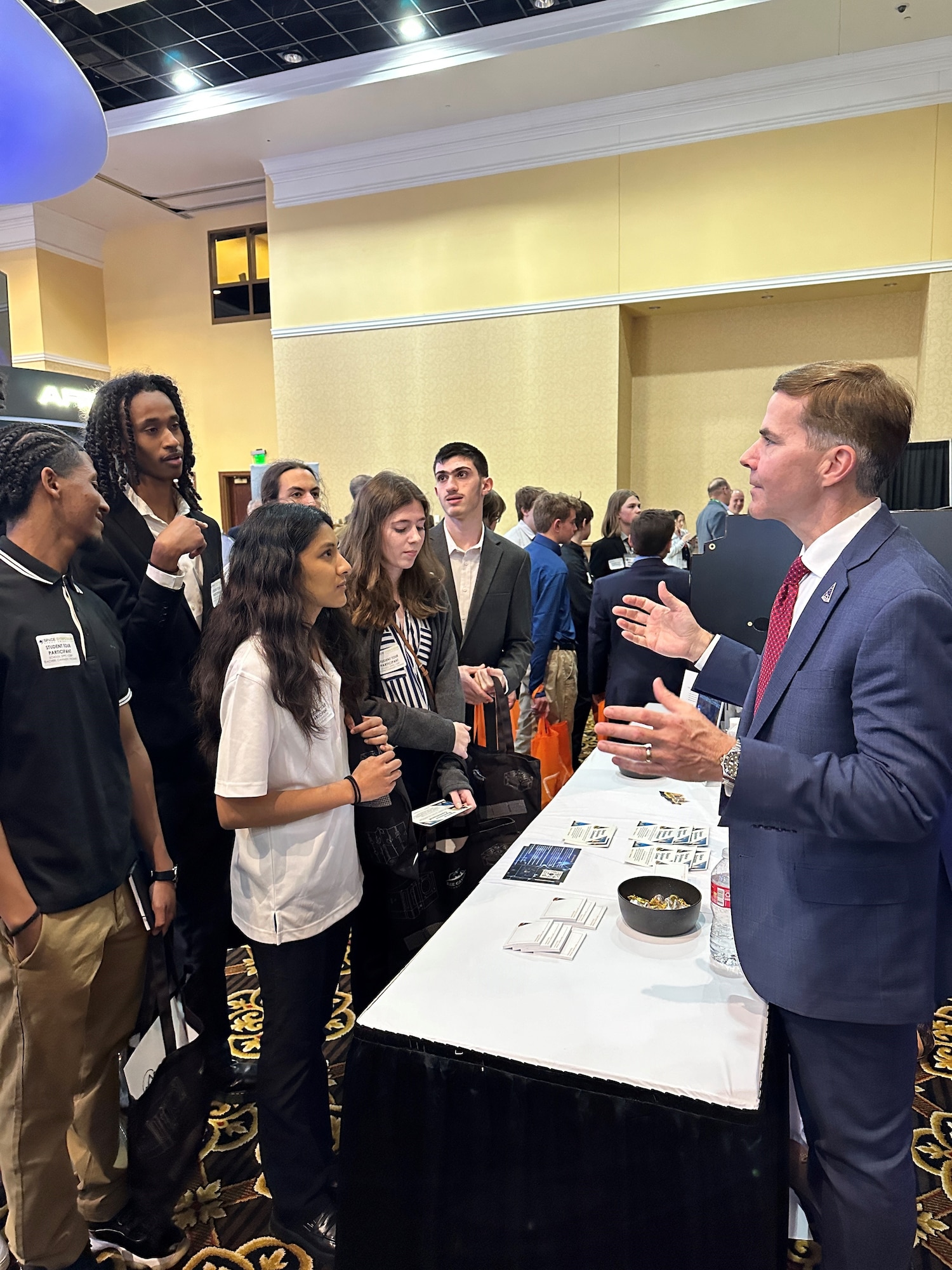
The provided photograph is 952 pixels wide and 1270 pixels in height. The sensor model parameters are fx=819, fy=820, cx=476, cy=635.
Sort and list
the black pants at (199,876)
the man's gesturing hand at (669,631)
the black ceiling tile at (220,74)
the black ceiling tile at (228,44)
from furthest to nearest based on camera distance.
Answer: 1. the black ceiling tile at (220,74)
2. the black ceiling tile at (228,44)
3. the black pants at (199,876)
4. the man's gesturing hand at (669,631)

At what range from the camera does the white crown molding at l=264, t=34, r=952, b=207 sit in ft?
21.2

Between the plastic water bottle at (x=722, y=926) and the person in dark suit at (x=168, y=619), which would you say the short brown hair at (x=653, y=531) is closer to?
the person in dark suit at (x=168, y=619)

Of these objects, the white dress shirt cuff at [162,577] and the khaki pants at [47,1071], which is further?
the white dress shirt cuff at [162,577]

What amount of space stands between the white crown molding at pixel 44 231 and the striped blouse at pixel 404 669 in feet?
32.8

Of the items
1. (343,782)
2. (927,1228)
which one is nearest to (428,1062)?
(343,782)

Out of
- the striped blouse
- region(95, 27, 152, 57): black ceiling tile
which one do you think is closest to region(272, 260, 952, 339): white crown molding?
region(95, 27, 152, 57): black ceiling tile

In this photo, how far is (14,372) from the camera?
329 centimetres

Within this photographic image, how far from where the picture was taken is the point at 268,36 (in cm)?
663

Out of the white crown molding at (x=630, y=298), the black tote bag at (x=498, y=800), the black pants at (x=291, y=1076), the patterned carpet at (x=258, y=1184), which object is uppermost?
the white crown molding at (x=630, y=298)

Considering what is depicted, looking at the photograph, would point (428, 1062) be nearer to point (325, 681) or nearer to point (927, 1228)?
point (325, 681)

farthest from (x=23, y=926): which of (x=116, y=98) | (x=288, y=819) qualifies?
(x=116, y=98)

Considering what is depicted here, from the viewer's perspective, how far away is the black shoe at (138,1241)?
167 centimetres

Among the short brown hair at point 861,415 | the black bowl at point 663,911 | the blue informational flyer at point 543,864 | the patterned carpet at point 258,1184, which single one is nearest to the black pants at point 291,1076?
the patterned carpet at point 258,1184

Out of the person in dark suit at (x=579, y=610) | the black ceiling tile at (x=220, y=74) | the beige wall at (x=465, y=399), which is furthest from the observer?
the beige wall at (x=465, y=399)
